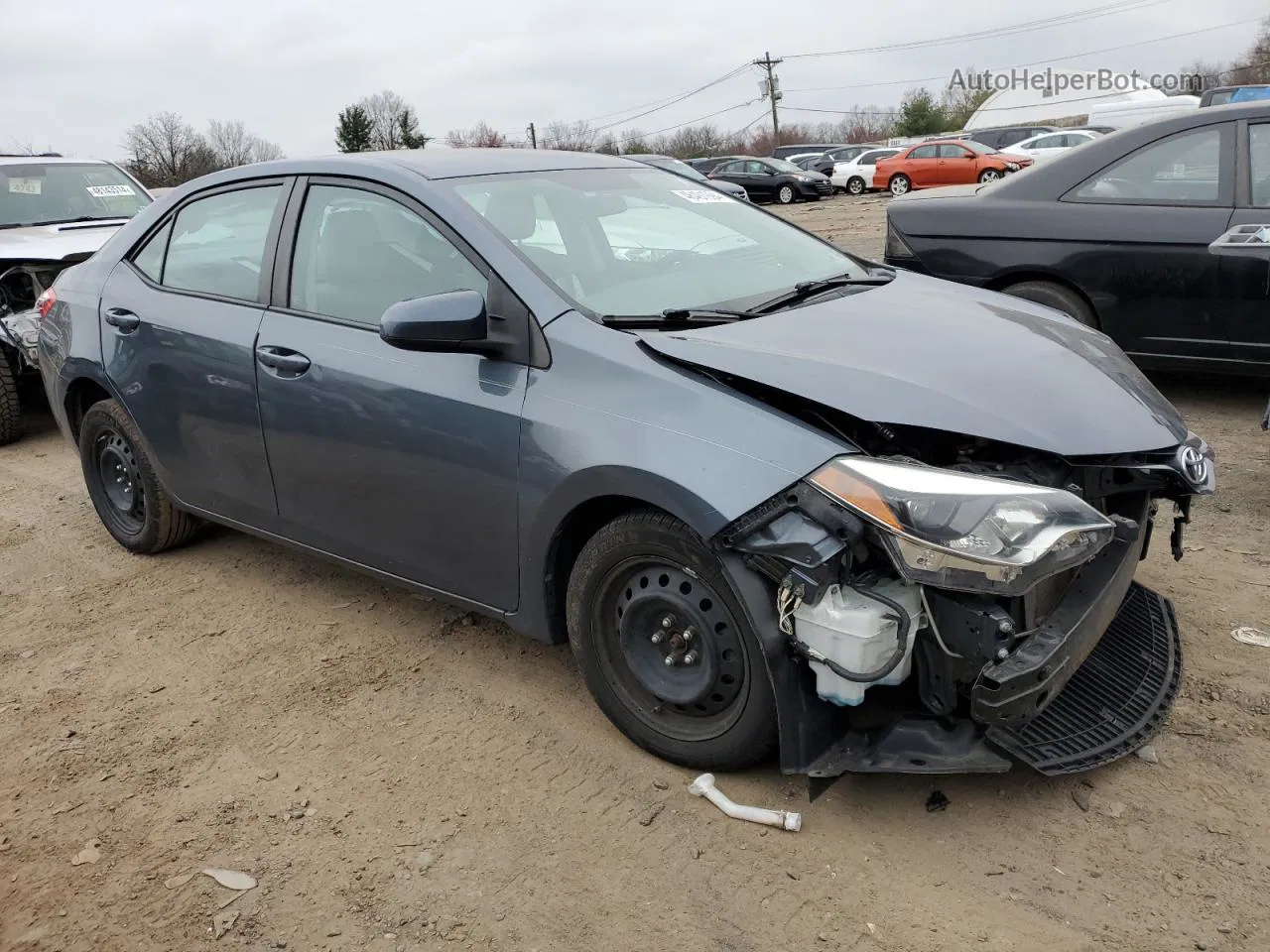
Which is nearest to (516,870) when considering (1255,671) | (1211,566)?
(1255,671)

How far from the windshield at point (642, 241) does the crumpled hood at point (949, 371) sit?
0.96ft

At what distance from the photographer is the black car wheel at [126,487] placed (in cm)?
436

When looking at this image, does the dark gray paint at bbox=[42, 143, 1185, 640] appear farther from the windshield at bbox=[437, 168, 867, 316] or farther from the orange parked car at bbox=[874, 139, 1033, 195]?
the orange parked car at bbox=[874, 139, 1033, 195]

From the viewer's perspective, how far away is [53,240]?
22.9ft

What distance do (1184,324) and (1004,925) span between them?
13.5 feet

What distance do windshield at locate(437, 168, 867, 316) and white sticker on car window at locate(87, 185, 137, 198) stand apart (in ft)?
19.7

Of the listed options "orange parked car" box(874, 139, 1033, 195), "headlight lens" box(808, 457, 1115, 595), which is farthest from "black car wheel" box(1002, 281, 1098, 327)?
"orange parked car" box(874, 139, 1033, 195)

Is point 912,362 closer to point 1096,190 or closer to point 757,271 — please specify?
point 757,271

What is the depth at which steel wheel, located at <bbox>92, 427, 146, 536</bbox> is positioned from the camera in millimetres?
4445

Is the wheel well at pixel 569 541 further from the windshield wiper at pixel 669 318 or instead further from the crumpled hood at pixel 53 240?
the crumpled hood at pixel 53 240

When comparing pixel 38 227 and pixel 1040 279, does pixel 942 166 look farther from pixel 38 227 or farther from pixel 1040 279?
pixel 38 227

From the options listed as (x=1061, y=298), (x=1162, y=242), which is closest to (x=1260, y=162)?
(x=1162, y=242)

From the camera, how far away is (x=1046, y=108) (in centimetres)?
6856

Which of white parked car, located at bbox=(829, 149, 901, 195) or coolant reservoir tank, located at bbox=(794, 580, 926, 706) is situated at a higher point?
white parked car, located at bbox=(829, 149, 901, 195)
